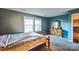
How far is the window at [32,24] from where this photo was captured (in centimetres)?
236

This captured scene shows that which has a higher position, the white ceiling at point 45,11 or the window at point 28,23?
the white ceiling at point 45,11

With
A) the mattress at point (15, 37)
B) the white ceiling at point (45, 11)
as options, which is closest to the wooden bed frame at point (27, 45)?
the mattress at point (15, 37)

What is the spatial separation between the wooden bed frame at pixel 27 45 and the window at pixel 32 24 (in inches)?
8.3

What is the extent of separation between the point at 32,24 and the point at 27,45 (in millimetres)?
407

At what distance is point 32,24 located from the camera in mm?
2393

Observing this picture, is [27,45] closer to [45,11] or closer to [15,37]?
[15,37]

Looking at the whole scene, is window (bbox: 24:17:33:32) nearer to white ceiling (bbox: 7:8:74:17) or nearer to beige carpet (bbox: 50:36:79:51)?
white ceiling (bbox: 7:8:74:17)

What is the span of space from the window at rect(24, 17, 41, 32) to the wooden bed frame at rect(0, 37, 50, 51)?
210mm

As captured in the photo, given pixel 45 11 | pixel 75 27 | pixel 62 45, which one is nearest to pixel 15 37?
pixel 45 11

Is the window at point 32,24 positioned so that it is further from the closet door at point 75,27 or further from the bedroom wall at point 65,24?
the closet door at point 75,27

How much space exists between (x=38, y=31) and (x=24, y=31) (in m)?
0.27

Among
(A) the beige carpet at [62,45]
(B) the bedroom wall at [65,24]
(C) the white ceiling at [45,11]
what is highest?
(C) the white ceiling at [45,11]
